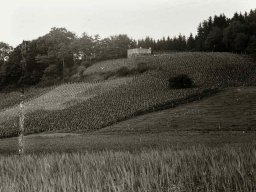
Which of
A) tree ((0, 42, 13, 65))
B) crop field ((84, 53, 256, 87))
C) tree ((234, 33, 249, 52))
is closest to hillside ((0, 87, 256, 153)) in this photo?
crop field ((84, 53, 256, 87))

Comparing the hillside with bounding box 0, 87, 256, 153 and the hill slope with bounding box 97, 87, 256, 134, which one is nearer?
the hillside with bounding box 0, 87, 256, 153

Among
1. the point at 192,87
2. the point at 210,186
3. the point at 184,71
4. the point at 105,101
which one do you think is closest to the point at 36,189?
the point at 210,186

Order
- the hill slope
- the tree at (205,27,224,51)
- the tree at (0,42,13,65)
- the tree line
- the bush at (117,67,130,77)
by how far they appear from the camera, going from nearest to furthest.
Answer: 1. the hill slope
2. the bush at (117,67,130,77)
3. the tree line
4. the tree at (205,27,224,51)
5. the tree at (0,42,13,65)

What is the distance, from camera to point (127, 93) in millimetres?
71438

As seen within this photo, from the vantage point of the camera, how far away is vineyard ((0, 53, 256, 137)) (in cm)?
5878

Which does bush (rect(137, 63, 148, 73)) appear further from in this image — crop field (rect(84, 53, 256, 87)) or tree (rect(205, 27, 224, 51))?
tree (rect(205, 27, 224, 51))

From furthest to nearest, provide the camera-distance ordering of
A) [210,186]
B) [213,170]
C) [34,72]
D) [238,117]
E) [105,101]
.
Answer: [34,72], [105,101], [238,117], [213,170], [210,186]

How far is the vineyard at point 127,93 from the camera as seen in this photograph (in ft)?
193

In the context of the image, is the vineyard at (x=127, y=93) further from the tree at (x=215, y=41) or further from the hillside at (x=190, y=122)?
the tree at (x=215, y=41)

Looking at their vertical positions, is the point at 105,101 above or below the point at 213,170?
below

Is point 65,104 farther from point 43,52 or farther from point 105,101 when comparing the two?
point 43,52

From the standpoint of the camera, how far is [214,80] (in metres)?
76.4

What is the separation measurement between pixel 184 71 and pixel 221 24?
73425mm

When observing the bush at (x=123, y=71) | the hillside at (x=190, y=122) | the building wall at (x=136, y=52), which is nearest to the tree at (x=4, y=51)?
the building wall at (x=136, y=52)
